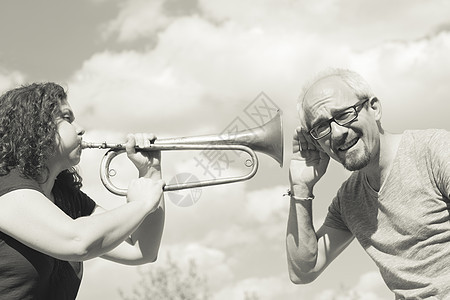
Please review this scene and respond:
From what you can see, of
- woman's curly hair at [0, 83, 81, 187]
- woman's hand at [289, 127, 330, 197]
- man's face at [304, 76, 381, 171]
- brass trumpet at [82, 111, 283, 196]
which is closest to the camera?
woman's curly hair at [0, 83, 81, 187]

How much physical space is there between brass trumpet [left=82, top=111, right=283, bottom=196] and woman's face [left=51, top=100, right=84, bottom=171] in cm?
53

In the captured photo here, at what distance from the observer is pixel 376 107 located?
12.0 ft

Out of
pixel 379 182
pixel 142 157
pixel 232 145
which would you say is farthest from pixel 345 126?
pixel 142 157

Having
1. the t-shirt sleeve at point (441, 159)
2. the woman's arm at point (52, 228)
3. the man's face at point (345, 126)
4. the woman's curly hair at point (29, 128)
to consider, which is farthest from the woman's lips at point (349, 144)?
the woman's curly hair at point (29, 128)

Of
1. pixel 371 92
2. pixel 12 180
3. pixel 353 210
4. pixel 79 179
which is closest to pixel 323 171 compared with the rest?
pixel 353 210

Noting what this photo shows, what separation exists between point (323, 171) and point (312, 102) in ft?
1.44

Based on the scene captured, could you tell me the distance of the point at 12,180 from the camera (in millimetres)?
3268

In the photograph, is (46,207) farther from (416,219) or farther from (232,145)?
(416,219)

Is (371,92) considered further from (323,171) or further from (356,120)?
(323,171)

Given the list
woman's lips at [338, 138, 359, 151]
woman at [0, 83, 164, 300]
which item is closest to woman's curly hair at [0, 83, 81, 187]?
woman at [0, 83, 164, 300]

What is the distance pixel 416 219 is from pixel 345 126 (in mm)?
602

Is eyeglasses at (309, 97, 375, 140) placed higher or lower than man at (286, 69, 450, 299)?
higher

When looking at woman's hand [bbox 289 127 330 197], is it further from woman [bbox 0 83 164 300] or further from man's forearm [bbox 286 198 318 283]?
woman [bbox 0 83 164 300]

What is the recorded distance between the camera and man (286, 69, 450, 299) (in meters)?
3.48
